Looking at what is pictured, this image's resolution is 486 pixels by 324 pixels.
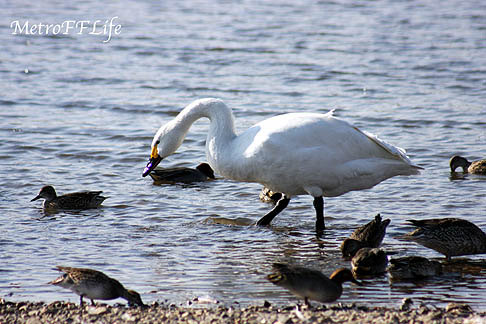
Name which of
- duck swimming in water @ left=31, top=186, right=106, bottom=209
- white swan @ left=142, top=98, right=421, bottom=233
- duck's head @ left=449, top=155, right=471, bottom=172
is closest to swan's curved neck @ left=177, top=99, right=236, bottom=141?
white swan @ left=142, top=98, right=421, bottom=233

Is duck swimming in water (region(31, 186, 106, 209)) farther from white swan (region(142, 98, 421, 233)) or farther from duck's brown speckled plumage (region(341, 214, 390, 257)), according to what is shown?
duck's brown speckled plumage (region(341, 214, 390, 257))

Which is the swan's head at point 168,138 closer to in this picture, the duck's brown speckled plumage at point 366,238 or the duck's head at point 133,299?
the duck's brown speckled plumage at point 366,238

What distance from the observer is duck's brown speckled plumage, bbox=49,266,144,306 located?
20.0 ft

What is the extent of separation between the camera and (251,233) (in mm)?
8836

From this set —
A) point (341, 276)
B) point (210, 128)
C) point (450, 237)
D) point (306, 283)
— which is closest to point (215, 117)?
point (210, 128)

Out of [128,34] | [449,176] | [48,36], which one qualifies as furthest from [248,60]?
[449,176]

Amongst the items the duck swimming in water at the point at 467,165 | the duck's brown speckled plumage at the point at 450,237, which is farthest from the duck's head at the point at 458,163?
the duck's brown speckled plumage at the point at 450,237

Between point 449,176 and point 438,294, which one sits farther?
point 449,176

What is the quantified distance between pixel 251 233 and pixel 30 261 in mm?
2373

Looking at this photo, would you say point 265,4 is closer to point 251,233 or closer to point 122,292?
point 251,233

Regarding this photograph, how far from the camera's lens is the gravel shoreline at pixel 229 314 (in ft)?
18.7

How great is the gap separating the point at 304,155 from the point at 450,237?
1668 millimetres

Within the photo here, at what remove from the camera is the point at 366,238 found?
25.8 ft

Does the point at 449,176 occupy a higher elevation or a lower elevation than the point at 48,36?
lower
